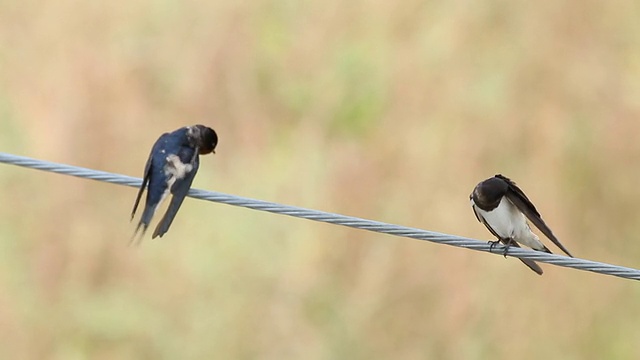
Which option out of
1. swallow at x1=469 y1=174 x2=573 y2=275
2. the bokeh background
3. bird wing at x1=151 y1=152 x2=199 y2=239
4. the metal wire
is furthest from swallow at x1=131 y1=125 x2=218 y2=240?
the bokeh background

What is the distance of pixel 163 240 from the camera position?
15.9 feet

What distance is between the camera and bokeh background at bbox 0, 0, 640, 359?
4668 millimetres

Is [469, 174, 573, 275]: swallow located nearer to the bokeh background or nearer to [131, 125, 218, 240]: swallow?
[131, 125, 218, 240]: swallow

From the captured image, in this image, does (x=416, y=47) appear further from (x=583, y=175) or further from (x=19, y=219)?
(x=19, y=219)

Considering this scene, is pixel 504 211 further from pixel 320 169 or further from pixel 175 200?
pixel 320 169

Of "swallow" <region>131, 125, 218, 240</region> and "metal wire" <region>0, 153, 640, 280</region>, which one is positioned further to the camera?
"swallow" <region>131, 125, 218, 240</region>

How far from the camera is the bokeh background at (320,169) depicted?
4668 mm

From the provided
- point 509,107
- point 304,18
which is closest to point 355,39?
point 304,18

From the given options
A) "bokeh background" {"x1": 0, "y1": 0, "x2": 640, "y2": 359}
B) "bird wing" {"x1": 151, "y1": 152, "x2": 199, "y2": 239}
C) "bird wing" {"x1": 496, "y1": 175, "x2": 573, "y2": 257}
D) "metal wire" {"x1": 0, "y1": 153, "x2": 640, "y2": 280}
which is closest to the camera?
"metal wire" {"x1": 0, "y1": 153, "x2": 640, "y2": 280}

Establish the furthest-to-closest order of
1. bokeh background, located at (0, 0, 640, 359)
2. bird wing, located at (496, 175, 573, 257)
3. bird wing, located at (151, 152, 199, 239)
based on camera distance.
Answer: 1. bokeh background, located at (0, 0, 640, 359)
2. bird wing, located at (496, 175, 573, 257)
3. bird wing, located at (151, 152, 199, 239)

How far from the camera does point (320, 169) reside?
5082 mm

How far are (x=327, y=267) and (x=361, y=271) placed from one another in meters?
0.18

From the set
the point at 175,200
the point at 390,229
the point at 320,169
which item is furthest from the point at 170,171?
the point at 320,169

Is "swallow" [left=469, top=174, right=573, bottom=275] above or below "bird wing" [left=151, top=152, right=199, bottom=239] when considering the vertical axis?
above
